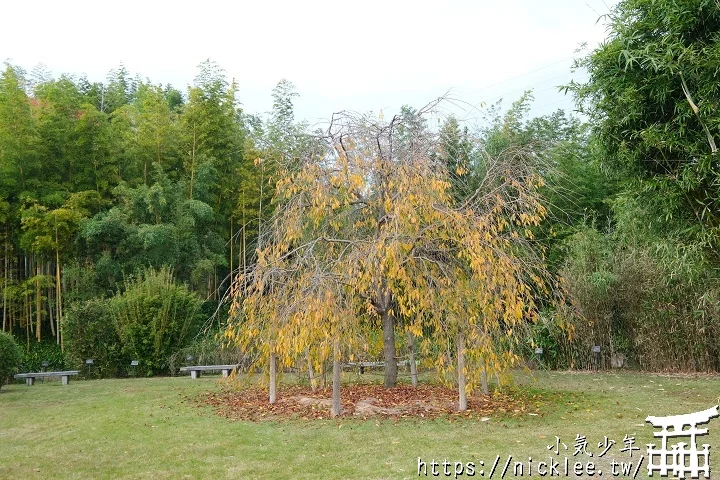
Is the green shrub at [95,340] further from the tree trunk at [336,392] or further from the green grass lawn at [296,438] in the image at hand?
the tree trunk at [336,392]

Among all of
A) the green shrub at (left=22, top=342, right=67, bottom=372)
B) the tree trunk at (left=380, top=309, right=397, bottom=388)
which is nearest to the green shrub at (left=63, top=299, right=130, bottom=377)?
the green shrub at (left=22, top=342, right=67, bottom=372)

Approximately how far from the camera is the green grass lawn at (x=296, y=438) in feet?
14.8

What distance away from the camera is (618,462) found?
4.29 metres

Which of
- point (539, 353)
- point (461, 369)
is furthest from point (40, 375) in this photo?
point (539, 353)

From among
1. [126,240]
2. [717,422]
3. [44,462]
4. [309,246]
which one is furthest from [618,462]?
[126,240]

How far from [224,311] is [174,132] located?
14.6ft

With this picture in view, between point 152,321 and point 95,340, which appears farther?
point 95,340

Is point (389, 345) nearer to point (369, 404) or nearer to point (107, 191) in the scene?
point (369, 404)

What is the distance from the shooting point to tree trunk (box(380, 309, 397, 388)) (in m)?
7.44

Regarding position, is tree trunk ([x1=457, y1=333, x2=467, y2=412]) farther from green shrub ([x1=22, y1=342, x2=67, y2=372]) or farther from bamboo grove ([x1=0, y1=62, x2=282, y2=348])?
green shrub ([x1=22, y1=342, x2=67, y2=372])

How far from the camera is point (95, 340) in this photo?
12.0 metres

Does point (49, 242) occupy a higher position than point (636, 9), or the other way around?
point (636, 9)

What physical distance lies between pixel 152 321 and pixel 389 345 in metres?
6.07

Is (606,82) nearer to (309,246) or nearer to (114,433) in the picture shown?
(309,246)
